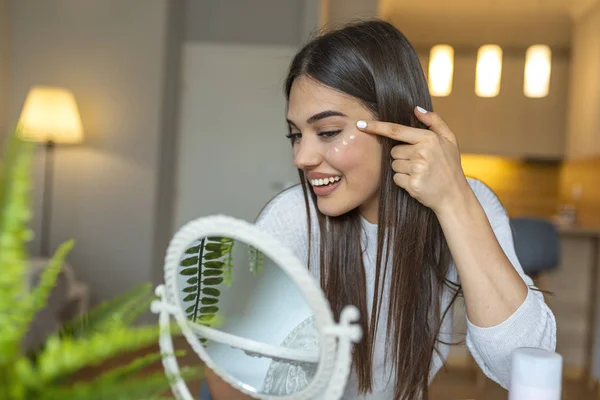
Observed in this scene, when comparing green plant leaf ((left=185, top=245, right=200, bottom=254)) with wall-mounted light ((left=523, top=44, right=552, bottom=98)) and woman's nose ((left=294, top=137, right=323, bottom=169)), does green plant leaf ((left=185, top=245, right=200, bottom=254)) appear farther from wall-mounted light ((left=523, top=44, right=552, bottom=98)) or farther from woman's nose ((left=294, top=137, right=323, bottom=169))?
wall-mounted light ((left=523, top=44, right=552, bottom=98))

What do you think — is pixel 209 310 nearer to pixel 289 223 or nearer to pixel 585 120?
pixel 289 223

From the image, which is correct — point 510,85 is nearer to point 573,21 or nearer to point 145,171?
point 573,21

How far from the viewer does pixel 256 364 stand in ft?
2.10

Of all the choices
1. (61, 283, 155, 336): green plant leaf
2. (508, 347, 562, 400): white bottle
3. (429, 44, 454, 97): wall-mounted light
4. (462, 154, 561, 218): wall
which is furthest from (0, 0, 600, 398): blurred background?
(61, 283, 155, 336): green plant leaf

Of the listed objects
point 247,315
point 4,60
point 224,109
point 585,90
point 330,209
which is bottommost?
point 247,315

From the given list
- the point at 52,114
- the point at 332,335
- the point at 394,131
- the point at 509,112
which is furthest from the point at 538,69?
the point at 332,335

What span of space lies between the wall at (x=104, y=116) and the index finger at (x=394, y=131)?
10.3ft

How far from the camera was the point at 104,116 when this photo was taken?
387 centimetres

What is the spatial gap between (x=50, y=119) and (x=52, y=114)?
0.10 feet

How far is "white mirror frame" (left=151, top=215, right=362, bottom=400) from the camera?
483 mm

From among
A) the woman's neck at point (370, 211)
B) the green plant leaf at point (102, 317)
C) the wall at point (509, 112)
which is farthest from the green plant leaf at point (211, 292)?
the wall at point (509, 112)

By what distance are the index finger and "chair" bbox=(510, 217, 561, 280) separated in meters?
2.13

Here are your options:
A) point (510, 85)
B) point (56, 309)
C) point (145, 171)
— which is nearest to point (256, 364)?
point (56, 309)

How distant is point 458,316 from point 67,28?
3525 mm
